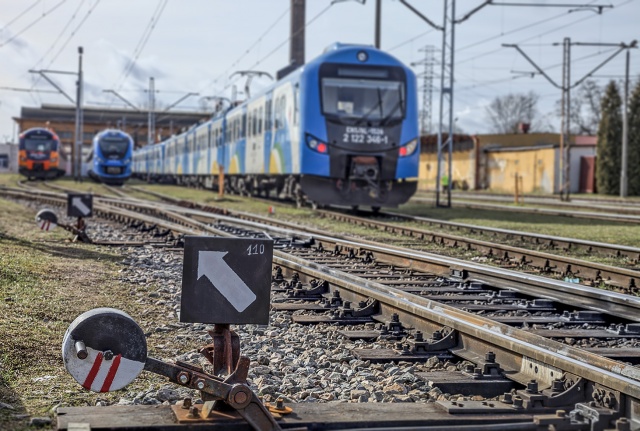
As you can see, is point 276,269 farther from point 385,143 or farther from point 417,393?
point 385,143

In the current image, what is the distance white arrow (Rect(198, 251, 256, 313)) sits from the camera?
3.88 meters

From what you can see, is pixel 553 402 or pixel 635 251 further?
pixel 635 251

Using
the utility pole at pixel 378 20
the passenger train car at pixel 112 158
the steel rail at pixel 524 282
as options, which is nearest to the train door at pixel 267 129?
the utility pole at pixel 378 20

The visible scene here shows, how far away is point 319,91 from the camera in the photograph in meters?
18.5

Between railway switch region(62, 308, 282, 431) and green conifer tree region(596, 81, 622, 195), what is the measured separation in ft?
136

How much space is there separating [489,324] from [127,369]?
8.32 feet

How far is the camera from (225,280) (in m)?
3.90

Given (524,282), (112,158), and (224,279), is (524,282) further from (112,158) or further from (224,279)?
(112,158)

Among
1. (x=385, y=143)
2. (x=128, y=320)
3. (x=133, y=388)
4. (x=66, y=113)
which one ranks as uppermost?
(x=66, y=113)

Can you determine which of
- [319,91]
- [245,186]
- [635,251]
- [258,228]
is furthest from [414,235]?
[245,186]

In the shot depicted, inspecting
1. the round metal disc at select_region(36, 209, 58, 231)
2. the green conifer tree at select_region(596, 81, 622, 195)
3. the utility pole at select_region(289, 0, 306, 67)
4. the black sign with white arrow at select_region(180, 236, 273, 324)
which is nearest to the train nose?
the round metal disc at select_region(36, 209, 58, 231)

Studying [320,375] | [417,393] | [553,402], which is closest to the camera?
[553,402]

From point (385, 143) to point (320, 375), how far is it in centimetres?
1449

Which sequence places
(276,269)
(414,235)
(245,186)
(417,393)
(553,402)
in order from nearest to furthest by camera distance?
1. (553,402)
2. (417,393)
3. (276,269)
4. (414,235)
5. (245,186)
